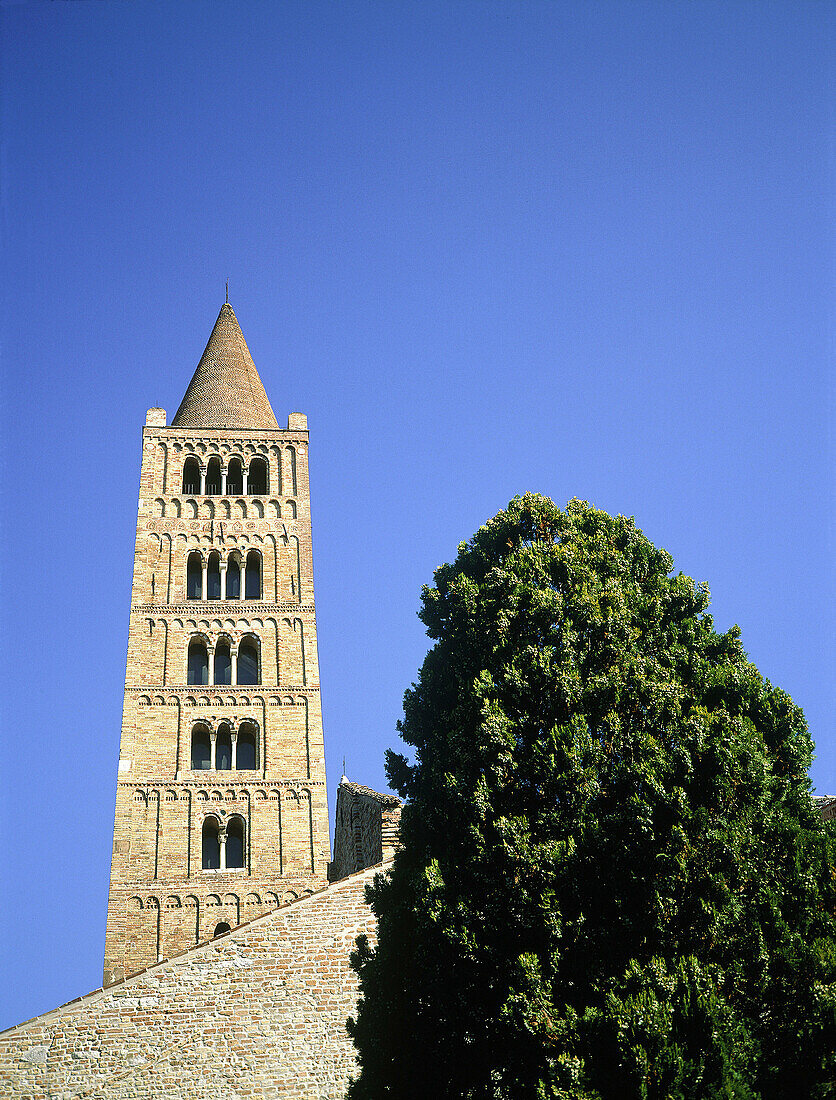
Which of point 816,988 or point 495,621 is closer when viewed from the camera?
point 816,988

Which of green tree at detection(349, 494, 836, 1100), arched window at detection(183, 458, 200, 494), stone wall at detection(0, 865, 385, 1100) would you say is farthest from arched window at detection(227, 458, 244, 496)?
green tree at detection(349, 494, 836, 1100)

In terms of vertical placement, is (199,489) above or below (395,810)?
above

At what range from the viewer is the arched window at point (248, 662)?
2766cm

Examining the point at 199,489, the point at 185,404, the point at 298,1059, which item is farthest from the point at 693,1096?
the point at 185,404

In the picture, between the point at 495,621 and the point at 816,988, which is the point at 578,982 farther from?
the point at 495,621

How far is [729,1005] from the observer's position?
1001 cm

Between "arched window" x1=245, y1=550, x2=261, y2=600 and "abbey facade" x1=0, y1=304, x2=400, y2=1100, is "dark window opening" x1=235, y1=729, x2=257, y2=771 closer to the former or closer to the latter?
"abbey facade" x1=0, y1=304, x2=400, y2=1100

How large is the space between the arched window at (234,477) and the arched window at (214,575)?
247 cm

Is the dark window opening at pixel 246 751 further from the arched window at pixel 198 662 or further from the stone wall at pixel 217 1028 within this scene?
the stone wall at pixel 217 1028

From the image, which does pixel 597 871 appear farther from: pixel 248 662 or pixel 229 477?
pixel 229 477

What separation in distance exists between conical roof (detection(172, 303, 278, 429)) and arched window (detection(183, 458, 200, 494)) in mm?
1283

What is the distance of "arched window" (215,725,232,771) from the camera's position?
2628 cm

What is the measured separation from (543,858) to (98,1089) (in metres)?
8.78

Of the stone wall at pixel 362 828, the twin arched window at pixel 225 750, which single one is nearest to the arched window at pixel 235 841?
the twin arched window at pixel 225 750
